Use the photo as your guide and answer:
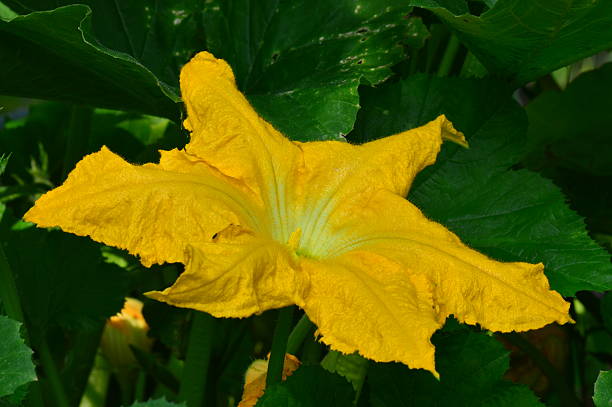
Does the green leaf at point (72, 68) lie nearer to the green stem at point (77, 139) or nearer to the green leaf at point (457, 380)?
the green stem at point (77, 139)

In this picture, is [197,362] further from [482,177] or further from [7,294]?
[482,177]

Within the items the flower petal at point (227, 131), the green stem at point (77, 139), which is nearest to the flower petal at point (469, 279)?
the flower petal at point (227, 131)

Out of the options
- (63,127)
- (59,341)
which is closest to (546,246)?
(59,341)

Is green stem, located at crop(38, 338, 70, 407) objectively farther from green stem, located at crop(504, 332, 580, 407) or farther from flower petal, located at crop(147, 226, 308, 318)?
green stem, located at crop(504, 332, 580, 407)

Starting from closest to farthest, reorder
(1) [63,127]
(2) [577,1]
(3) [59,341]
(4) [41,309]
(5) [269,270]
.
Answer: (5) [269,270] → (2) [577,1] → (4) [41,309] → (3) [59,341] → (1) [63,127]

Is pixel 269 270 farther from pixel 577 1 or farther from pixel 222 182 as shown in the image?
pixel 577 1
